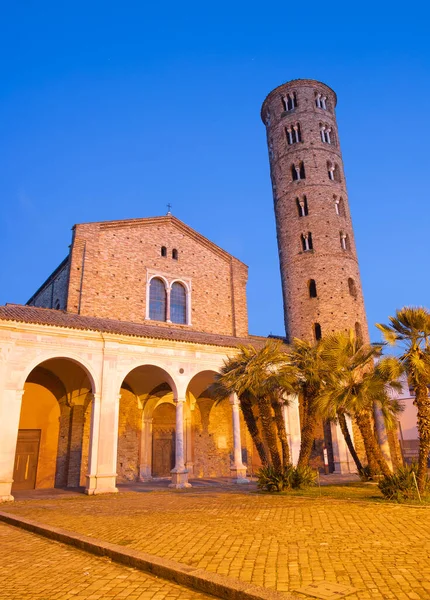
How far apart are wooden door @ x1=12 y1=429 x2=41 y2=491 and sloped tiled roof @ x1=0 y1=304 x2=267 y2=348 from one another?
607 centimetres

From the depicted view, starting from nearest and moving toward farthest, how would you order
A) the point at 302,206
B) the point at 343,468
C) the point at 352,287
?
the point at 343,468
the point at 352,287
the point at 302,206

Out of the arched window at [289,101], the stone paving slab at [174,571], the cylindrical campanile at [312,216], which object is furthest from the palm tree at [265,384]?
the arched window at [289,101]

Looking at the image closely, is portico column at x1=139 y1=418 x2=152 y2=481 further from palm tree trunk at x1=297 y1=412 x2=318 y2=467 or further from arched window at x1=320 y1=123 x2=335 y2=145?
arched window at x1=320 y1=123 x2=335 y2=145

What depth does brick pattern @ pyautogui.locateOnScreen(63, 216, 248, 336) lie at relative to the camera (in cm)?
2309

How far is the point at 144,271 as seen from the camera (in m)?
25.3

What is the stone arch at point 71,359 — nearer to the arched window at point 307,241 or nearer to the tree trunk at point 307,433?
the tree trunk at point 307,433

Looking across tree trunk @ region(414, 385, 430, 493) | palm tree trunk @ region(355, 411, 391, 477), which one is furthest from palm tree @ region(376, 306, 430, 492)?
palm tree trunk @ region(355, 411, 391, 477)

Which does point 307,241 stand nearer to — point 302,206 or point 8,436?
point 302,206

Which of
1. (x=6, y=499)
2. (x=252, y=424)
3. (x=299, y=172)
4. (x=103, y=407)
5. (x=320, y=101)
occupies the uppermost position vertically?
(x=320, y=101)

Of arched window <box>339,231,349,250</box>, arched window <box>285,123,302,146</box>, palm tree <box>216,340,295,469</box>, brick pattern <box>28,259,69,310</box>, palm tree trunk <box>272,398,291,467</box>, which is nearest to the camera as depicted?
palm tree <box>216,340,295,469</box>

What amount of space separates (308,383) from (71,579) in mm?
11622

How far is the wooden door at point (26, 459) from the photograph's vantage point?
68.4 feet

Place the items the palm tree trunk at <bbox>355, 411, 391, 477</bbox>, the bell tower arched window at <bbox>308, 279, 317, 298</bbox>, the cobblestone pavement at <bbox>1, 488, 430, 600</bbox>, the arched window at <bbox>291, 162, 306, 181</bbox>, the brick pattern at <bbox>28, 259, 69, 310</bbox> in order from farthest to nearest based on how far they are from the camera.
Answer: the arched window at <bbox>291, 162, 306, 181</bbox>
the bell tower arched window at <bbox>308, 279, 317, 298</bbox>
the brick pattern at <bbox>28, 259, 69, 310</bbox>
the palm tree trunk at <bbox>355, 411, 391, 477</bbox>
the cobblestone pavement at <bbox>1, 488, 430, 600</bbox>

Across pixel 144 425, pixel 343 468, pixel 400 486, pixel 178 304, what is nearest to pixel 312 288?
pixel 178 304
